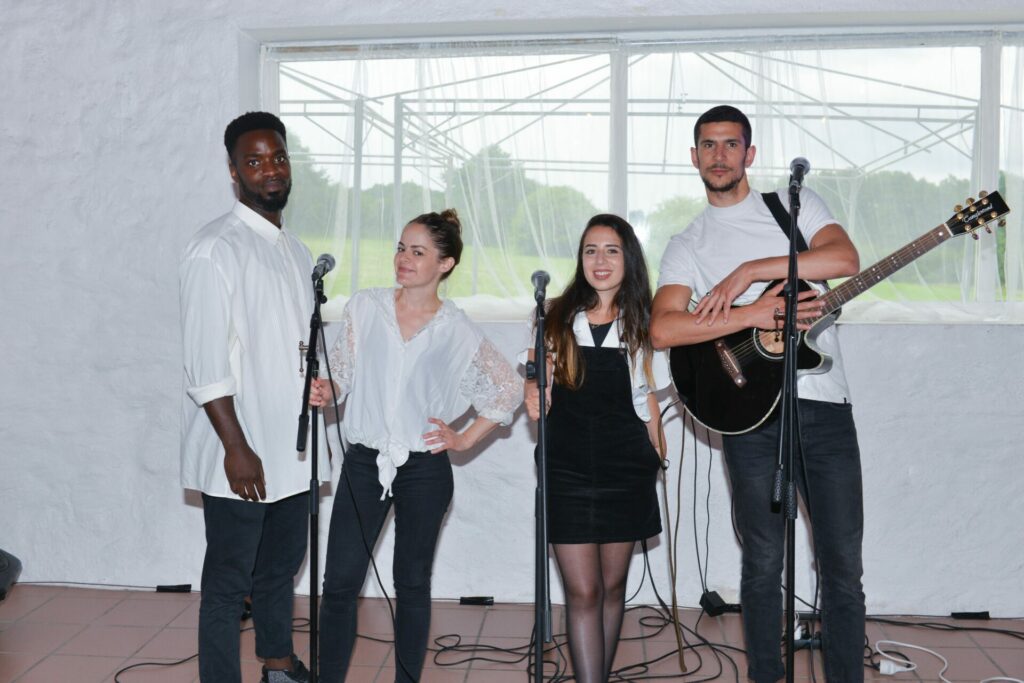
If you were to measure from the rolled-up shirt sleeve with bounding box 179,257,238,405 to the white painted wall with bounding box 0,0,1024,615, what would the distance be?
167 cm

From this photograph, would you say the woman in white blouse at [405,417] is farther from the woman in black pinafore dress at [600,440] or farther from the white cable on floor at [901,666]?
the white cable on floor at [901,666]

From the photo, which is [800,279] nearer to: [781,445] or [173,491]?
[781,445]

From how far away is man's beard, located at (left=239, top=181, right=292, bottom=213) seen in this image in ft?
10.7

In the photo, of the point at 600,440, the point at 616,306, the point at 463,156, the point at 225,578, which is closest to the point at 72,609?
the point at 225,578

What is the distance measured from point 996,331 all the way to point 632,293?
1.97 m

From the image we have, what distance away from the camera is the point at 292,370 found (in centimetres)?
326

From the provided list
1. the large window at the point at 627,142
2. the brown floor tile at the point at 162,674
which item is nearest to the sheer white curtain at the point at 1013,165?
the large window at the point at 627,142

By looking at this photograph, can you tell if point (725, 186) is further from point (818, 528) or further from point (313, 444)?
point (313, 444)

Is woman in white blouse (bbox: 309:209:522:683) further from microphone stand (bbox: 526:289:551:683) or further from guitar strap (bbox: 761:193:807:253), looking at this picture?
guitar strap (bbox: 761:193:807:253)

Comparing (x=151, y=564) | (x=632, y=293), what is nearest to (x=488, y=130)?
(x=632, y=293)

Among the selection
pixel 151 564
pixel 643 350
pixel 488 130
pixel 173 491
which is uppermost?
pixel 488 130

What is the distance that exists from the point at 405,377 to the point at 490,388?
0.29m

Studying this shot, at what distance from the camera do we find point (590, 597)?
10.2 ft

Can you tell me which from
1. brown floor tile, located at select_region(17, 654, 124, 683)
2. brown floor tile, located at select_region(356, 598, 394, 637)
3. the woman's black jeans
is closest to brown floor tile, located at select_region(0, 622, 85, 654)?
brown floor tile, located at select_region(17, 654, 124, 683)
